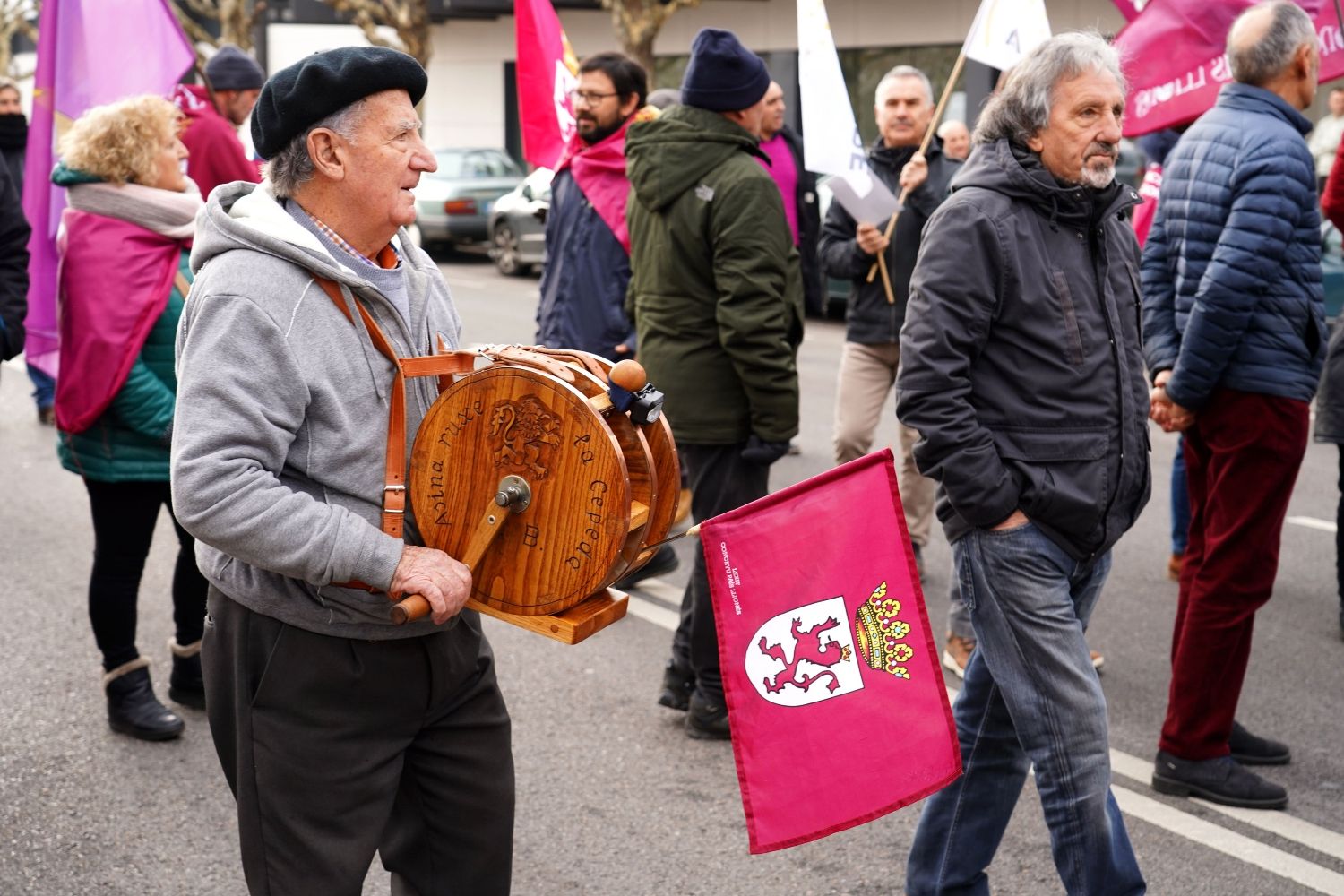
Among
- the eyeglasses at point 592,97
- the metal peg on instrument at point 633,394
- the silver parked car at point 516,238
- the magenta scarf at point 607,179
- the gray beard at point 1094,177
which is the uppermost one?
the gray beard at point 1094,177

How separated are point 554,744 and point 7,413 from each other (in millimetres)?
6934

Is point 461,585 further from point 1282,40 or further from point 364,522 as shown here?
point 1282,40

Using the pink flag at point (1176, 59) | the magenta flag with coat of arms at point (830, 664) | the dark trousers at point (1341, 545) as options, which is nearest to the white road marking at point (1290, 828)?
the magenta flag with coat of arms at point (830, 664)

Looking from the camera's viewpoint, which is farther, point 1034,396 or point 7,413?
point 7,413

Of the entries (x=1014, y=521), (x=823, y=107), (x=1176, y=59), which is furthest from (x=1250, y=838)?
(x=1176, y=59)

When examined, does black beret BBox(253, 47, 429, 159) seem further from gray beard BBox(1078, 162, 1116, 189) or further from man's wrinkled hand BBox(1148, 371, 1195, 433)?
man's wrinkled hand BBox(1148, 371, 1195, 433)

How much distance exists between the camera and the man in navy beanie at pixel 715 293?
14.4 feet

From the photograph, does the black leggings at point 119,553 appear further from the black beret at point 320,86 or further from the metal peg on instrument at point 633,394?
the metal peg on instrument at point 633,394

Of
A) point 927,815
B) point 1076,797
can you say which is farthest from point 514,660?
point 1076,797

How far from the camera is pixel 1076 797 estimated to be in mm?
3029

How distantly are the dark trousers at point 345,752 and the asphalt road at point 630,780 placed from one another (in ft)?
2.02

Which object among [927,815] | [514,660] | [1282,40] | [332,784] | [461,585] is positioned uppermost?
[1282,40]

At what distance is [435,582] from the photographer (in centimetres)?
231

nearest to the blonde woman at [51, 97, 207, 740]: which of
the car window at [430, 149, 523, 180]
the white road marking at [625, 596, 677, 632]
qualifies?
the white road marking at [625, 596, 677, 632]
